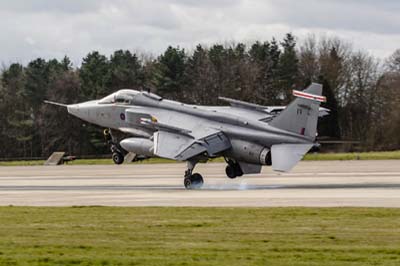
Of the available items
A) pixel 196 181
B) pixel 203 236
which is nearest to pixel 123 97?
pixel 196 181

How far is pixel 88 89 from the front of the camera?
108500mm

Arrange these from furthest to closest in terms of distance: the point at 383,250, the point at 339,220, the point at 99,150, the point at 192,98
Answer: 1. the point at 192,98
2. the point at 99,150
3. the point at 339,220
4. the point at 383,250

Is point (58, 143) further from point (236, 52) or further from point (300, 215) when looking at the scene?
point (300, 215)

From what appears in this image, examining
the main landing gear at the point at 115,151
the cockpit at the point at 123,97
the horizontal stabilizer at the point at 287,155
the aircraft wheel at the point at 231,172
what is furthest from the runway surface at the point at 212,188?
the cockpit at the point at 123,97

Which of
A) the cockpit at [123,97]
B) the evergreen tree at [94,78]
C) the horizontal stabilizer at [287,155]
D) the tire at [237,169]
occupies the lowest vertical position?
the tire at [237,169]

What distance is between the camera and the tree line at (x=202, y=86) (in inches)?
4097

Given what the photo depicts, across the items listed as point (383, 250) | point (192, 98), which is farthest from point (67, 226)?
point (192, 98)

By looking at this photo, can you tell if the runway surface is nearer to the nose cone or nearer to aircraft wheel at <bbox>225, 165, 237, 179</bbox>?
aircraft wheel at <bbox>225, 165, 237, 179</bbox>

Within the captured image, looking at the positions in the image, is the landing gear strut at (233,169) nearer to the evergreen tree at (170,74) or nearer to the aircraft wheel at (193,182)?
the aircraft wheel at (193,182)

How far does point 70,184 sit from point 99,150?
5421 cm

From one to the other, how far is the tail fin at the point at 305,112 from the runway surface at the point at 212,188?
84.8 inches

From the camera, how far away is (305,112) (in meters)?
35.5

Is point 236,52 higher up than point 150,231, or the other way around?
point 236,52

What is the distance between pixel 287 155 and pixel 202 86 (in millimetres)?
70399
